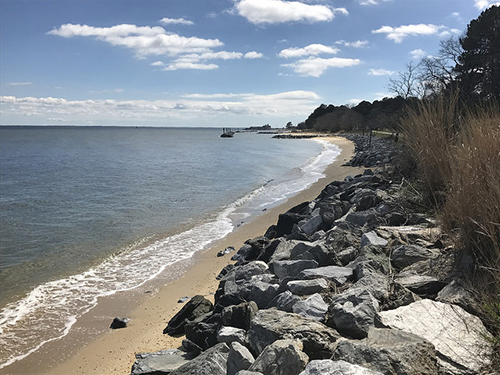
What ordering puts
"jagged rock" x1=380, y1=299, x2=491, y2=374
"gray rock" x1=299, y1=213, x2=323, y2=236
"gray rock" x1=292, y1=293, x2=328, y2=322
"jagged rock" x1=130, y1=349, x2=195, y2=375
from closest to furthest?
"jagged rock" x1=380, y1=299, x2=491, y2=374 → "gray rock" x1=292, y1=293, x2=328, y2=322 → "jagged rock" x1=130, y1=349, x2=195, y2=375 → "gray rock" x1=299, y1=213, x2=323, y2=236

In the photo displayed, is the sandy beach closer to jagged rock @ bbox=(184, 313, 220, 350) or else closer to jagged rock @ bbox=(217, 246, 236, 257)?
jagged rock @ bbox=(217, 246, 236, 257)

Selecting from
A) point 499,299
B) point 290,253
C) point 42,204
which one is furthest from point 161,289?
point 42,204

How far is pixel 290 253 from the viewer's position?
6.67 m

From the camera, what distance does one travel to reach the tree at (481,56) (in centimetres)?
2558

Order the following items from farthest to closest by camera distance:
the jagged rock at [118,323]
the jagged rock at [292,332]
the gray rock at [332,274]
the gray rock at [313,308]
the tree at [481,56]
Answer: the tree at [481,56], the jagged rock at [118,323], the gray rock at [332,274], the gray rock at [313,308], the jagged rock at [292,332]

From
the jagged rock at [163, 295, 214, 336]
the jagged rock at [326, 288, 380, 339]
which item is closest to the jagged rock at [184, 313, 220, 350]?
the jagged rock at [163, 295, 214, 336]

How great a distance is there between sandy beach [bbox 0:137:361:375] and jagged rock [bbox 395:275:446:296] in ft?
10.8

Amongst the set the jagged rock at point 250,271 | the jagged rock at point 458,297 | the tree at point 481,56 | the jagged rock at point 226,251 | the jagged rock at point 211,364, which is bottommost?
the jagged rock at point 226,251

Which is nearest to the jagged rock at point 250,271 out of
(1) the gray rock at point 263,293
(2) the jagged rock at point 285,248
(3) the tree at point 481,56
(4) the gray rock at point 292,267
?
(2) the jagged rock at point 285,248

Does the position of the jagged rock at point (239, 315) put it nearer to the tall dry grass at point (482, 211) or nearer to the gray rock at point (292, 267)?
the gray rock at point (292, 267)

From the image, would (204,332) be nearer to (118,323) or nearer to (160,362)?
(160,362)

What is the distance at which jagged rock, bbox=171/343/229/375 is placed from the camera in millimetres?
3434

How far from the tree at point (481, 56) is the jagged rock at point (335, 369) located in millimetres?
25796

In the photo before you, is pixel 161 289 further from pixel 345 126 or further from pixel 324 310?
pixel 345 126
